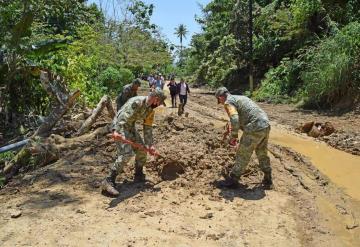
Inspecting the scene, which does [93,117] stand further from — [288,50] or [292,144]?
[288,50]

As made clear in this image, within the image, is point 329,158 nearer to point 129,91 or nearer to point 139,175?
point 129,91

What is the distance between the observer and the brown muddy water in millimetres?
8180

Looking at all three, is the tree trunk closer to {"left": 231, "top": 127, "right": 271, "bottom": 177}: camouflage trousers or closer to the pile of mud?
the pile of mud

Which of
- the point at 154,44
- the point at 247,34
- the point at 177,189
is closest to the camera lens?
the point at 177,189

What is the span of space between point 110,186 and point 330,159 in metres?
Result: 5.45

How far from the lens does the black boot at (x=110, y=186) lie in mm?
6641

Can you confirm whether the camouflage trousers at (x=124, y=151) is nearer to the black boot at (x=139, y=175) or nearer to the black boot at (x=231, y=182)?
the black boot at (x=139, y=175)

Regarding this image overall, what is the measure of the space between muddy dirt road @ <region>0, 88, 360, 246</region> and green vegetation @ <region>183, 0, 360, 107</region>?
336 inches

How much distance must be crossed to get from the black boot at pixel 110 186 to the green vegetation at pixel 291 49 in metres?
11.5

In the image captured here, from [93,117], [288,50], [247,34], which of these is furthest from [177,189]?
[247,34]

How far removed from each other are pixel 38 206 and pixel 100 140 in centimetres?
346

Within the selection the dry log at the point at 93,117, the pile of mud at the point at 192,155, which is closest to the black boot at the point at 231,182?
the pile of mud at the point at 192,155

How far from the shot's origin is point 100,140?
9.75 metres

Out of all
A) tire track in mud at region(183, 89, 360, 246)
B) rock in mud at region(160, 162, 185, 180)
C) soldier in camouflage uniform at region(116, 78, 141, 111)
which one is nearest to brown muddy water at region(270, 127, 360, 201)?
tire track in mud at region(183, 89, 360, 246)
